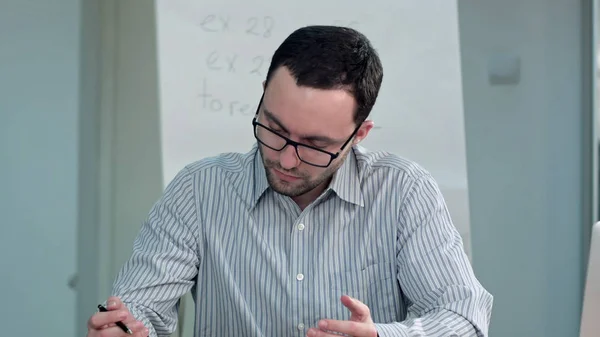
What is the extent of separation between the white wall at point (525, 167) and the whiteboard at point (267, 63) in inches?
12.7

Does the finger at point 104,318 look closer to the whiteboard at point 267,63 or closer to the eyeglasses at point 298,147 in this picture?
the eyeglasses at point 298,147

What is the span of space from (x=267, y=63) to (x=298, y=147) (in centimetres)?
96

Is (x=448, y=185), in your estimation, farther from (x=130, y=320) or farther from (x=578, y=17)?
(x=130, y=320)

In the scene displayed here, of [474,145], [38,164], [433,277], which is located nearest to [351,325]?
[433,277]

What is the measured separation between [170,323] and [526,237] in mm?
1555

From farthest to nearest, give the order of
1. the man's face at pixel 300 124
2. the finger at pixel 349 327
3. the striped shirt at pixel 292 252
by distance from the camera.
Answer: the striped shirt at pixel 292 252 < the man's face at pixel 300 124 < the finger at pixel 349 327

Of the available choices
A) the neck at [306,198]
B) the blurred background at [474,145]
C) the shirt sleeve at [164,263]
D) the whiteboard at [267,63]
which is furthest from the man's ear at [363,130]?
the blurred background at [474,145]

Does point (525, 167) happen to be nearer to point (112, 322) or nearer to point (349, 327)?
point (349, 327)

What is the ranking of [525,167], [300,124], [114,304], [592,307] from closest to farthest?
1. [592,307]
2. [114,304]
3. [300,124]
4. [525,167]

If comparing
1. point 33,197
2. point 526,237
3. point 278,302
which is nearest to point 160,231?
point 278,302

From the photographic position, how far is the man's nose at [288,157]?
1.51 meters

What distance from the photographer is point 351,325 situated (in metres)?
1.26

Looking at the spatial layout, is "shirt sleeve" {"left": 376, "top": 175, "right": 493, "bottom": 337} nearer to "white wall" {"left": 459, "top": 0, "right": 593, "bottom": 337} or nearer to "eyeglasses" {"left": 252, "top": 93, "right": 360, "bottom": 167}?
"eyeglasses" {"left": 252, "top": 93, "right": 360, "bottom": 167}

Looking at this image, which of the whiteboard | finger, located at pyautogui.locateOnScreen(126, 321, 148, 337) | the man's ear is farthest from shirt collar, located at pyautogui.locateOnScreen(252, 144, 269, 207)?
the whiteboard
